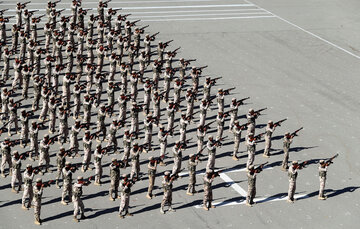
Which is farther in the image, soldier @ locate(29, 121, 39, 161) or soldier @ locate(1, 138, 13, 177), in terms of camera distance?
soldier @ locate(29, 121, 39, 161)

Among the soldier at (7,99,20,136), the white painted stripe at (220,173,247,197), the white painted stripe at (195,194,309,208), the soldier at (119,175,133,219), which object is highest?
the soldier at (7,99,20,136)

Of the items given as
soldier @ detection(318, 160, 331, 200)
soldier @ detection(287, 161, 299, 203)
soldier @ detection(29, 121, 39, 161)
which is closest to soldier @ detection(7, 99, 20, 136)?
soldier @ detection(29, 121, 39, 161)

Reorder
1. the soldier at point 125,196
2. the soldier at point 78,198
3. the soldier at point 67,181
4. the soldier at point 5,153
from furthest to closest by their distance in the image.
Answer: the soldier at point 5,153 < the soldier at point 67,181 < the soldier at point 125,196 < the soldier at point 78,198

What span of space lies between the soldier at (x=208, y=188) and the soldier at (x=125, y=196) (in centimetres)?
323

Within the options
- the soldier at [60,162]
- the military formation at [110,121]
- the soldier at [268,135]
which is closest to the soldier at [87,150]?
the military formation at [110,121]

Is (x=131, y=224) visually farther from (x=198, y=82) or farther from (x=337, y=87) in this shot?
(x=337, y=87)

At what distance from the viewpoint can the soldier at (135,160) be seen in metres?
30.7

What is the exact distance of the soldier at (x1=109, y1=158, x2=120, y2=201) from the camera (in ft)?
96.4

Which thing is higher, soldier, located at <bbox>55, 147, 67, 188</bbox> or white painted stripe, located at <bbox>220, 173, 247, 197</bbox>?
soldier, located at <bbox>55, 147, 67, 188</bbox>

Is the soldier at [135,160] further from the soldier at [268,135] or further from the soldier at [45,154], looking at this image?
the soldier at [268,135]

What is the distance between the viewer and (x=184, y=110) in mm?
39562

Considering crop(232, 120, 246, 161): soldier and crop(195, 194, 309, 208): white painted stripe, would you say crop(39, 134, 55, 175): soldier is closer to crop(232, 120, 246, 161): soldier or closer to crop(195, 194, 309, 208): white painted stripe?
crop(195, 194, 309, 208): white painted stripe

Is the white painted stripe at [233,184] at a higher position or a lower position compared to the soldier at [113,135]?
lower

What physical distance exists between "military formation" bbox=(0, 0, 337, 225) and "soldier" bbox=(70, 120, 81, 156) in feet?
→ 0.15
